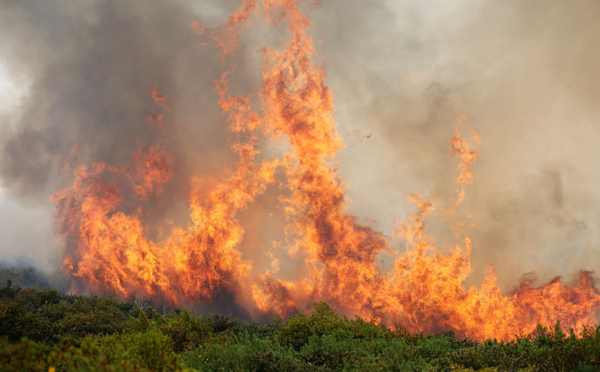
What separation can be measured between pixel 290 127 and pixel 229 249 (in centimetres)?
1391

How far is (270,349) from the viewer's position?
12.4m

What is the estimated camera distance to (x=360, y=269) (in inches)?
1378

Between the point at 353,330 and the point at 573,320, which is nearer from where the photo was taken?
the point at 353,330

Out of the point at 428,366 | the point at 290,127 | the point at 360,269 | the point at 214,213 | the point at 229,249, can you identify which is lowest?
the point at 428,366

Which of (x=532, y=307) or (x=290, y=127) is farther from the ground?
(x=290, y=127)

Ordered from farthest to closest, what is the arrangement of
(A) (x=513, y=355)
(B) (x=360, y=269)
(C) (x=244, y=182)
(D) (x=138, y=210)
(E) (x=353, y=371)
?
(D) (x=138, y=210) → (C) (x=244, y=182) → (B) (x=360, y=269) → (A) (x=513, y=355) → (E) (x=353, y=371)

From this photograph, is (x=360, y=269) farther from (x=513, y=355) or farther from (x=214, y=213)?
(x=513, y=355)

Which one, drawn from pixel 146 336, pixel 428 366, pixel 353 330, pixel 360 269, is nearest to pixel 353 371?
pixel 428 366

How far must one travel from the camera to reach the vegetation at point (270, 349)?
8344 mm

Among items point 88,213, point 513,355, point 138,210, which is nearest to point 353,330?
point 513,355

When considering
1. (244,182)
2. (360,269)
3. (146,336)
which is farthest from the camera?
(244,182)

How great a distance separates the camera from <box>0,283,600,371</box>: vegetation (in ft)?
27.4

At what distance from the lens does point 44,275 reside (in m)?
76.1

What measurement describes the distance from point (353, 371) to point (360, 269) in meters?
24.8
